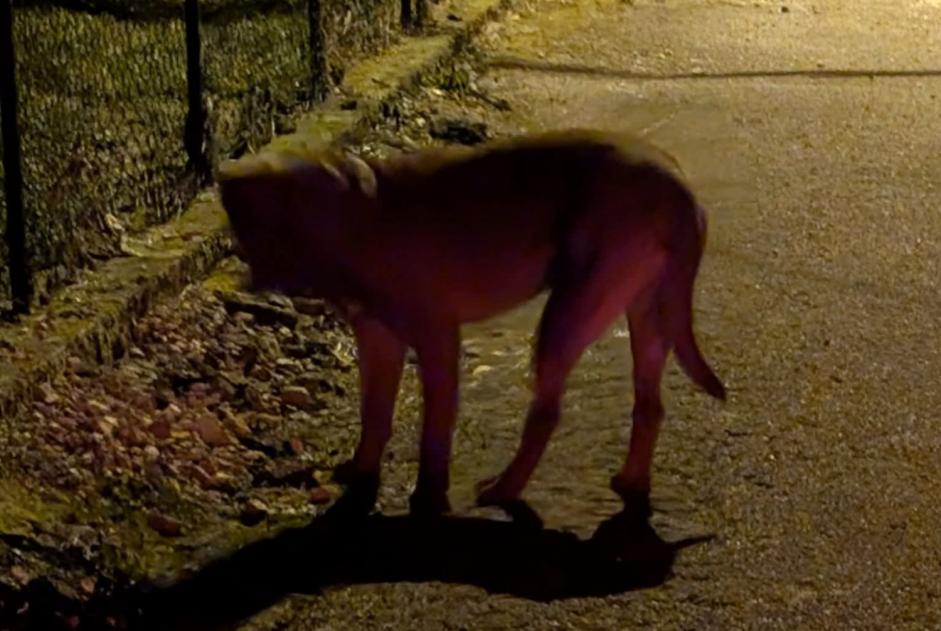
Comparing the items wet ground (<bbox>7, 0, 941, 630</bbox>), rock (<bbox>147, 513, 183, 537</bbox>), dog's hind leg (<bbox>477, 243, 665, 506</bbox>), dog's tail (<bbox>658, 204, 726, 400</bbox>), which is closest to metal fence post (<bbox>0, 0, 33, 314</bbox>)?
wet ground (<bbox>7, 0, 941, 630</bbox>)

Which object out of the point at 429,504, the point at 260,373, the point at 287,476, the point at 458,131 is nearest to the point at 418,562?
the point at 429,504

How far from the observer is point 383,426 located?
429 centimetres

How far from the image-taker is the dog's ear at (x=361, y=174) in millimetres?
3914

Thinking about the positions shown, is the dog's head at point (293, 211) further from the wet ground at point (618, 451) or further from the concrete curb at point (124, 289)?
the concrete curb at point (124, 289)

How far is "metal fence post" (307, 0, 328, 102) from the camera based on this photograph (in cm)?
751

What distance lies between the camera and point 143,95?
707 centimetres

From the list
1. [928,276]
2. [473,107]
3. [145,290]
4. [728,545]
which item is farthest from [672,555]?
[473,107]

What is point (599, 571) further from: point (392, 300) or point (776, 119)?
point (776, 119)

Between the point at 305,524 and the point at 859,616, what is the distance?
1.25 metres

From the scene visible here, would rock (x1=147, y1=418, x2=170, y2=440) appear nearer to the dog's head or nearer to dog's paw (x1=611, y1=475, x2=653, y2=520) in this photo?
the dog's head

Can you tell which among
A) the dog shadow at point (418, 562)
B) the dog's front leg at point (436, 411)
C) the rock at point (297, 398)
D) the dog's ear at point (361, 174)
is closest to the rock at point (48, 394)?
the rock at point (297, 398)

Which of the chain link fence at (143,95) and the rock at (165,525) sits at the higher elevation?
the chain link fence at (143,95)

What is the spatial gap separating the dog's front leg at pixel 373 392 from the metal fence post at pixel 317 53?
3.38 metres

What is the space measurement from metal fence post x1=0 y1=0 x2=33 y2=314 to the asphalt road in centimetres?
108
